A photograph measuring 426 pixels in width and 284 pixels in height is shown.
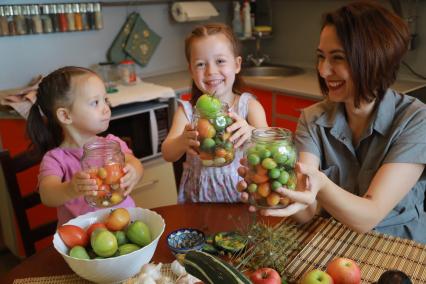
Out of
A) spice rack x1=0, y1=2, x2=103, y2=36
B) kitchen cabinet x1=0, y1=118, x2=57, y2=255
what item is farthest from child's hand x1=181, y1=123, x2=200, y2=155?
spice rack x1=0, y1=2, x2=103, y2=36

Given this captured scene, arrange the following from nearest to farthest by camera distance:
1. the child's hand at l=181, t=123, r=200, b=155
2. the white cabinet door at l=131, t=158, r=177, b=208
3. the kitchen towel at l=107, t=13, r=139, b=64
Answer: the child's hand at l=181, t=123, r=200, b=155, the white cabinet door at l=131, t=158, r=177, b=208, the kitchen towel at l=107, t=13, r=139, b=64

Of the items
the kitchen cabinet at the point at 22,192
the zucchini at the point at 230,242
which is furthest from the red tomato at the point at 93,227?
the kitchen cabinet at the point at 22,192

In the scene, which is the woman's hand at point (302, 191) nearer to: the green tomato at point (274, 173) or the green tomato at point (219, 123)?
the green tomato at point (274, 173)

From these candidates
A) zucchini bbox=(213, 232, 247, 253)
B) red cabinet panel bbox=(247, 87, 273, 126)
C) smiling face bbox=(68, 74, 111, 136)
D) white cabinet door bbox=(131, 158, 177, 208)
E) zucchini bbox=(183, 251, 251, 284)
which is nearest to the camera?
zucchini bbox=(183, 251, 251, 284)

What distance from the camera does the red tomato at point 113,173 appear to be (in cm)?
109

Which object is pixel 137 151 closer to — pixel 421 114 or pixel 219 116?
pixel 219 116

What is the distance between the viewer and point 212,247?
3.60 feet

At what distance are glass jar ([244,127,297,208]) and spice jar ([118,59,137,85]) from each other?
198 centimetres

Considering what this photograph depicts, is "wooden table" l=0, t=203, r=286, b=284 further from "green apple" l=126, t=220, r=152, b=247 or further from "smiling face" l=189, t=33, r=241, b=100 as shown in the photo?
"smiling face" l=189, t=33, r=241, b=100

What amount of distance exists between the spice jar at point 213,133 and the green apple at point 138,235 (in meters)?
0.27

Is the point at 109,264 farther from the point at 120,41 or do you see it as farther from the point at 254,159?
the point at 120,41

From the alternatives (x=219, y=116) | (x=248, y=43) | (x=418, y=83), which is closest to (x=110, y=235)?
(x=219, y=116)

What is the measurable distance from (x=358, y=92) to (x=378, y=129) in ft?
0.44

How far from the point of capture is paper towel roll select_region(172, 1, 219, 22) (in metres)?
3.10
